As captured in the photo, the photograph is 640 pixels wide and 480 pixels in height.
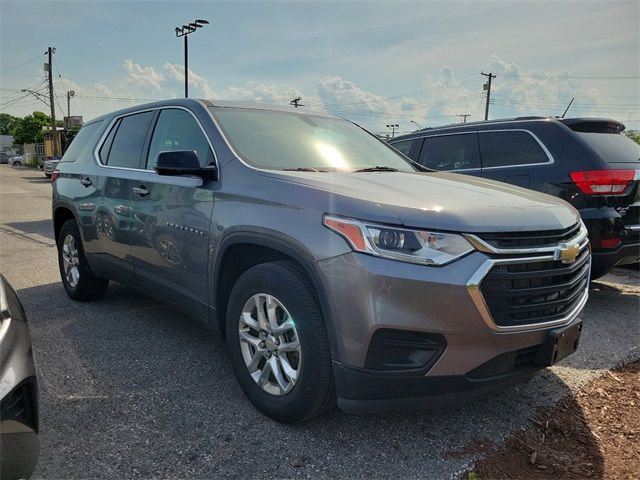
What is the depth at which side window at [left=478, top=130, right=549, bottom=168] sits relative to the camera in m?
Answer: 5.15

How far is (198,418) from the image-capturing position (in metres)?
2.78

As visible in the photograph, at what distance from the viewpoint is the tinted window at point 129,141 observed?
406 centimetres

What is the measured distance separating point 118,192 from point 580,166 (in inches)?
160

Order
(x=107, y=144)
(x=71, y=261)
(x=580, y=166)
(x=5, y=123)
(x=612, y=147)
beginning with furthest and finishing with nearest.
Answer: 1. (x=5, y=123)
2. (x=71, y=261)
3. (x=612, y=147)
4. (x=580, y=166)
5. (x=107, y=144)

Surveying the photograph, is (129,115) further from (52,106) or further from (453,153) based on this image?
(52,106)

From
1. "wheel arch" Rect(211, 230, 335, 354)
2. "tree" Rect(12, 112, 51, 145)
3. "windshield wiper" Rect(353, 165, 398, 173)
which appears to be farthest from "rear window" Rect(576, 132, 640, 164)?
"tree" Rect(12, 112, 51, 145)

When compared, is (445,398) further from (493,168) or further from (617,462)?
(493,168)

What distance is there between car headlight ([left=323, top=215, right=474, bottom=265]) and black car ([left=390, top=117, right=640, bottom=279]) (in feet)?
9.47

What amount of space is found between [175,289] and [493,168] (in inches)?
146

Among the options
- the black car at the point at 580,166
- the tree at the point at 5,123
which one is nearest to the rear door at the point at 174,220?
the black car at the point at 580,166

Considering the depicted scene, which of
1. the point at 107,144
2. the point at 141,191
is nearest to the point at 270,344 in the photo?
the point at 141,191

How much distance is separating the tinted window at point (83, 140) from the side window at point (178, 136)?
122 centimetres

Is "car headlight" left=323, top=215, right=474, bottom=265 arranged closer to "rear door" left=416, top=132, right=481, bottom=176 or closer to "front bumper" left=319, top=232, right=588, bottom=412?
"front bumper" left=319, top=232, right=588, bottom=412

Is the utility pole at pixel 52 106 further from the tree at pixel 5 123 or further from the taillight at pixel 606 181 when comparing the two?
the tree at pixel 5 123
